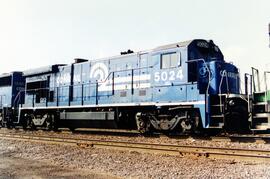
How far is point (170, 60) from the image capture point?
1264 cm

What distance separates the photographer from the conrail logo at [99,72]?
51.5 feet

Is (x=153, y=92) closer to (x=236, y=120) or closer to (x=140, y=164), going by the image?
(x=236, y=120)

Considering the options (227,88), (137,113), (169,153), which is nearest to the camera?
(169,153)

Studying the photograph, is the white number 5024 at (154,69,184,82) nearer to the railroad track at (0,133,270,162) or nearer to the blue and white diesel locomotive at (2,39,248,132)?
the blue and white diesel locomotive at (2,39,248,132)

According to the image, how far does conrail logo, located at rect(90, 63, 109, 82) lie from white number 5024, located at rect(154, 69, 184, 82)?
3442 mm

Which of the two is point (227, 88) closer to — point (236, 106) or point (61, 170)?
point (236, 106)

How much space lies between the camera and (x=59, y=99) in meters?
17.7

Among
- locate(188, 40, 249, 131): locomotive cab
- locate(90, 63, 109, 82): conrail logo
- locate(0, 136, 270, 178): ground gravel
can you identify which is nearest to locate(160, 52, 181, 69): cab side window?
locate(188, 40, 249, 131): locomotive cab

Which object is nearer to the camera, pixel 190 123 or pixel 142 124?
pixel 190 123

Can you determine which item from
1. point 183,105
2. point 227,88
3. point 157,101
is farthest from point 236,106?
point 157,101

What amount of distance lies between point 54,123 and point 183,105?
8049 millimetres

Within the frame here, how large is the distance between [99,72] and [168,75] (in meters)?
4.57

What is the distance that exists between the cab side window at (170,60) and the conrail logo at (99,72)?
3617mm

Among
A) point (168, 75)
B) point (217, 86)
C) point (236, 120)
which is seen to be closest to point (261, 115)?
point (236, 120)
